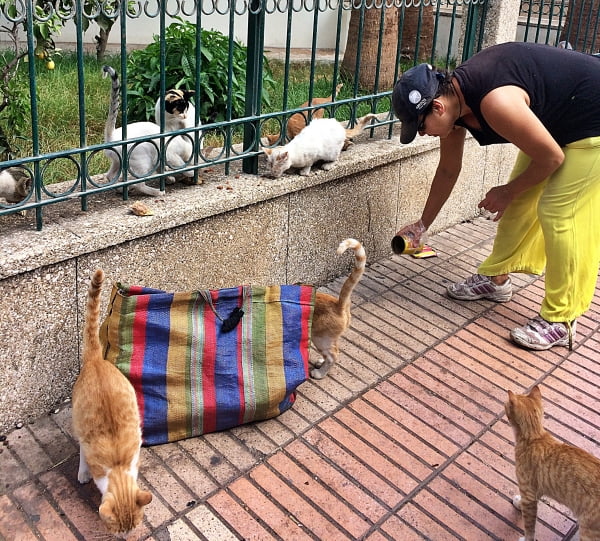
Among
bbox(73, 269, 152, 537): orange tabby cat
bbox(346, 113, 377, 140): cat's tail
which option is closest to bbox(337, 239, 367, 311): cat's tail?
bbox(73, 269, 152, 537): orange tabby cat

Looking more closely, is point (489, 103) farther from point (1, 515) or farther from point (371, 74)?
point (371, 74)

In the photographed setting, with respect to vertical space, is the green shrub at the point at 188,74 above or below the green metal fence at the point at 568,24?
below

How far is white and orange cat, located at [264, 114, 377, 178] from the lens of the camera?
381 centimetres

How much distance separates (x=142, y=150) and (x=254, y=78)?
790 mm

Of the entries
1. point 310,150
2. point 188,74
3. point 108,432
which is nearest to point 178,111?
point 310,150

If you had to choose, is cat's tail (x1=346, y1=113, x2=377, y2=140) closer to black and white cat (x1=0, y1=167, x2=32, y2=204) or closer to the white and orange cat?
the white and orange cat

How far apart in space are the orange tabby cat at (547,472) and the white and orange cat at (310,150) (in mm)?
1797

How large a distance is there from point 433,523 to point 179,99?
228 cm

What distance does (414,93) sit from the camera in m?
3.29

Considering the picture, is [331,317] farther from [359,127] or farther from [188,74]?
[188,74]

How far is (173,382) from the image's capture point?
2.99m

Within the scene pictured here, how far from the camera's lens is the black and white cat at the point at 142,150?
10.6ft

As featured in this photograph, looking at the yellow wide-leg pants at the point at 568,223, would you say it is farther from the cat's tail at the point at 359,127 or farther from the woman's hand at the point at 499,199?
the cat's tail at the point at 359,127

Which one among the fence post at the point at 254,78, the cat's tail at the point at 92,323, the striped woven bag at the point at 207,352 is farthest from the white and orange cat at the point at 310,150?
the cat's tail at the point at 92,323
